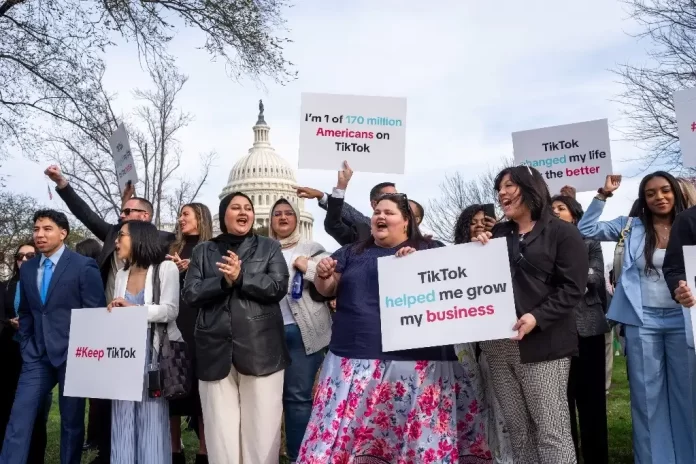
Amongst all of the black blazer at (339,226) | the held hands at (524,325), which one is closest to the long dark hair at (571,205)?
the black blazer at (339,226)

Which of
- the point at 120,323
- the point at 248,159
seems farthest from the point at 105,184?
the point at 248,159

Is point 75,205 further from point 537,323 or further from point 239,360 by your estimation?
point 537,323

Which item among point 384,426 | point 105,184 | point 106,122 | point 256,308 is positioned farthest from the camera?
point 105,184

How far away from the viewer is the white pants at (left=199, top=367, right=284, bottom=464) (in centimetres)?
502

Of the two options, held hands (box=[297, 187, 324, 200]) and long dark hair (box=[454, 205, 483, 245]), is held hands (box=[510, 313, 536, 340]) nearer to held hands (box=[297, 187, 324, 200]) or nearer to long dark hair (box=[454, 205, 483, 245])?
long dark hair (box=[454, 205, 483, 245])

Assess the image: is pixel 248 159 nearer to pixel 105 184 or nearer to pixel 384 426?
pixel 105 184

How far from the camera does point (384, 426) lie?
4.66 meters

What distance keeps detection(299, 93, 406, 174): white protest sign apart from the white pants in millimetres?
2107

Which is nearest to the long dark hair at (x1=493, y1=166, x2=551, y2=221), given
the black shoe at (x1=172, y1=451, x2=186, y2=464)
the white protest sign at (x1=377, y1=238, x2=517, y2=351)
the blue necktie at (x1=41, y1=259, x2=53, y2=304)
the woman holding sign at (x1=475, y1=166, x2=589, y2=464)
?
the woman holding sign at (x1=475, y1=166, x2=589, y2=464)

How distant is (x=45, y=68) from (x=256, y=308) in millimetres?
9121

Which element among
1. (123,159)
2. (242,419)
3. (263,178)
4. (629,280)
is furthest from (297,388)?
Answer: (263,178)

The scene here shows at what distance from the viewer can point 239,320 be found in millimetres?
5062

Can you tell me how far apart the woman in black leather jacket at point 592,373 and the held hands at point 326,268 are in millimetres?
2260

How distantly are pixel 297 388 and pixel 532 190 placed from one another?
2513 mm
